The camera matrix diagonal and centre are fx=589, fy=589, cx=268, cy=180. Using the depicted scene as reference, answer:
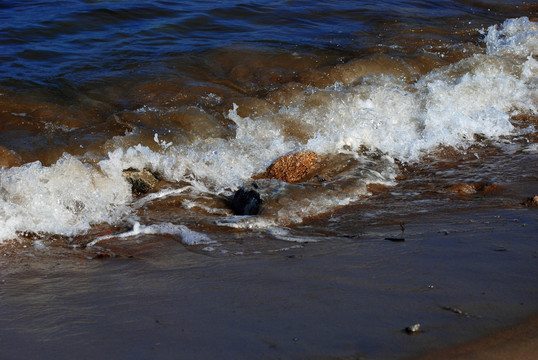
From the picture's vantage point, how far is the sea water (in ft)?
14.1

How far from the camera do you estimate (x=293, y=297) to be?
254 cm

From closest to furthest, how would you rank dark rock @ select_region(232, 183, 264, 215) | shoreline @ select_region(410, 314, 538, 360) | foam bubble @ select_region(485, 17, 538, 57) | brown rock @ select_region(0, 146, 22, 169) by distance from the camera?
shoreline @ select_region(410, 314, 538, 360) → dark rock @ select_region(232, 183, 264, 215) → brown rock @ select_region(0, 146, 22, 169) → foam bubble @ select_region(485, 17, 538, 57)

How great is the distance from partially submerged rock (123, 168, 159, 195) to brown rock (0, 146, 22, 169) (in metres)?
0.92

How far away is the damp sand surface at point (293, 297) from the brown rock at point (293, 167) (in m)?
1.37

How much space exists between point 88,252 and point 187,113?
2.59 metres

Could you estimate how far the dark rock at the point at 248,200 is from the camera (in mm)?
4109

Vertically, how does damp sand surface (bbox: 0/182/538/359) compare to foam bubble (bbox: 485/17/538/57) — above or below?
below

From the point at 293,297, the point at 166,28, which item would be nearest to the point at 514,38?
the point at 166,28

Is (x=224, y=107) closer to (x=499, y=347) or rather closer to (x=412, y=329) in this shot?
(x=412, y=329)

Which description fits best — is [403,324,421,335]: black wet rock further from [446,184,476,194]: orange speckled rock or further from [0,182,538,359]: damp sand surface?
[446,184,476,194]: orange speckled rock

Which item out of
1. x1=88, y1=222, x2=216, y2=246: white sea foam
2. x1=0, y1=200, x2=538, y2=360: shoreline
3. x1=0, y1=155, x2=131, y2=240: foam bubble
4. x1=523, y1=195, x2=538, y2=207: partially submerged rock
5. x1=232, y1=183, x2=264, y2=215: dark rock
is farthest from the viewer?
x1=232, y1=183, x2=264, y2=215: dark rock

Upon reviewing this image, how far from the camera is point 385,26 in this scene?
30.8 ft

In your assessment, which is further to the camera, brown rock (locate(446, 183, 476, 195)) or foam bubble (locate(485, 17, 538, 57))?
foam bubble (locate(485, 17, 538, 57))

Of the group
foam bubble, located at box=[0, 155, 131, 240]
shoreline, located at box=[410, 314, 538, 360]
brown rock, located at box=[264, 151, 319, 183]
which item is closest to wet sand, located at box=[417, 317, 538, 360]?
shoreline, located at box=[410, 314, 538, 360]
